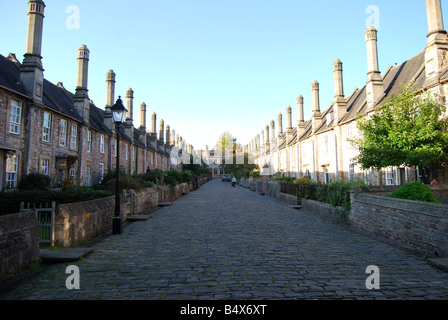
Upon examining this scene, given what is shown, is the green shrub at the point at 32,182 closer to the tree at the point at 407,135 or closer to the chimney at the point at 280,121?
the tree at the point at 407,135

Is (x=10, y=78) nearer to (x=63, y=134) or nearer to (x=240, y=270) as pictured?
(x=63, y=134)

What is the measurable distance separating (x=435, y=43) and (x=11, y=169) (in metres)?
26.9

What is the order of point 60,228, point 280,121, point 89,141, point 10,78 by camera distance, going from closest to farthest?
point 60,228
point 10,78
point 89,141
point 280,121

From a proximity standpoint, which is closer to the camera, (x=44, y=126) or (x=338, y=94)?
(x=44, y=126)

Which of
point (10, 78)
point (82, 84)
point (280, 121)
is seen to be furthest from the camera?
point (280, 121)

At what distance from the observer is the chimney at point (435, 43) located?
55.4 feet

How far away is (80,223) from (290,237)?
6.26 m

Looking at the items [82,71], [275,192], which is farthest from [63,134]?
[275,192]

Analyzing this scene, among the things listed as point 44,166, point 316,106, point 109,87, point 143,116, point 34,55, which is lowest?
point 44,166

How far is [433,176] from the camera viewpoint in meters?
16.0

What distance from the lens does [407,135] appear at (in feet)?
44.9

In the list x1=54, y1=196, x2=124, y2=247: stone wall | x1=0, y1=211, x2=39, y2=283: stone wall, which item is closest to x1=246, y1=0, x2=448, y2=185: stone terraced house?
x1=54, y1=196, x2=124, y2=247: stone wall

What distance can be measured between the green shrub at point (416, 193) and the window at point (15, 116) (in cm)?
1934

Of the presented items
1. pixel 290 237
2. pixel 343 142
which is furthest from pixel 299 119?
pixel 290 237
